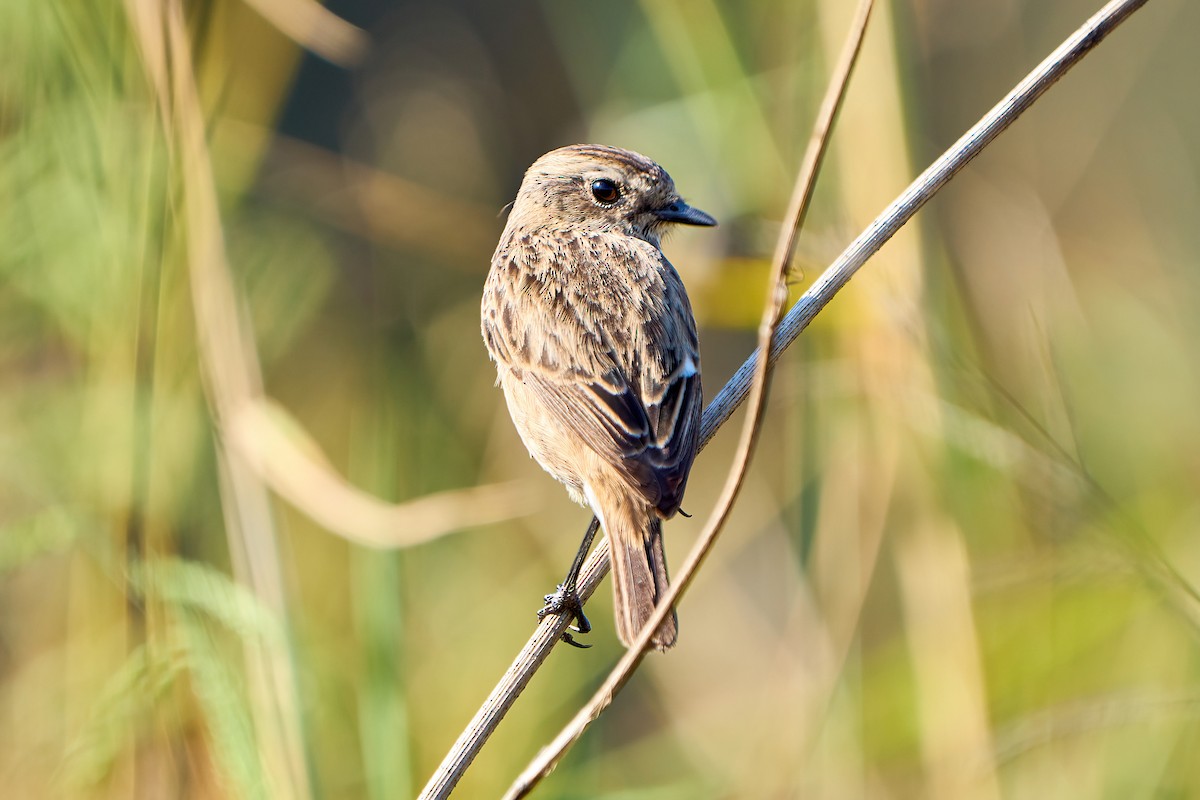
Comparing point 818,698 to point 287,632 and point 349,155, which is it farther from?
point 349,155

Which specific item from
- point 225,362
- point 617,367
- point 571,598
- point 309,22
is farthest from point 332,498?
point 309,22

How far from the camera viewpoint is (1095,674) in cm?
316

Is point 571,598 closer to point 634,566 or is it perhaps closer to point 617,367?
point 634,566

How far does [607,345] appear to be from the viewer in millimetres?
2984

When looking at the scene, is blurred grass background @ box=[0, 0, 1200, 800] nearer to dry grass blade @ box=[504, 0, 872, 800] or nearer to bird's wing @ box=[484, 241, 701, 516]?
bird's wing @ box=[484, 241, 701, 516]

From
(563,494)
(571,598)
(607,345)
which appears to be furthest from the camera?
(563,494)

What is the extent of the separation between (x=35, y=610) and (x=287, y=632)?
120cm

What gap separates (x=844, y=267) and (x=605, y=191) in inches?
45.6

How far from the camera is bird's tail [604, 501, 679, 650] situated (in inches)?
92.2

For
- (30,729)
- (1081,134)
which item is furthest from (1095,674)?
(30,729)

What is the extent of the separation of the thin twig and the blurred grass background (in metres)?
0.48

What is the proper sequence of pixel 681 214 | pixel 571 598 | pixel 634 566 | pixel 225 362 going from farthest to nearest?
1. pixel 681 214
2. pixel 225 362
3. pixel 571 598
4. pixel 634 566

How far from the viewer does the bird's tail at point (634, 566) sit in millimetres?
2342

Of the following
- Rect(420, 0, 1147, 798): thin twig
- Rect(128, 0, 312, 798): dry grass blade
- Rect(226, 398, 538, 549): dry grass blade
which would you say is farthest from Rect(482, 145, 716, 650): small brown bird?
Rect(128, 0, 312, 798): dry grass blade
